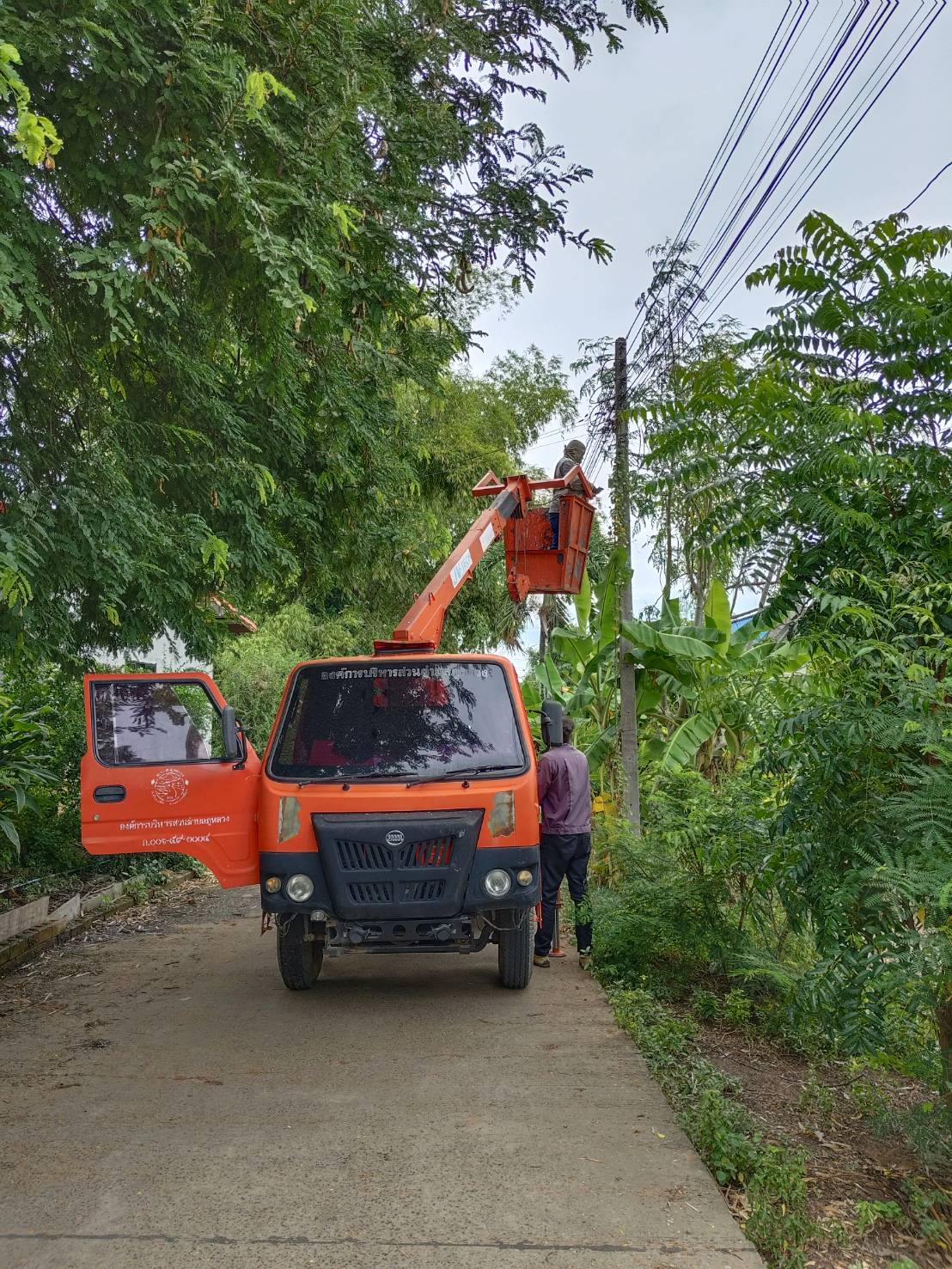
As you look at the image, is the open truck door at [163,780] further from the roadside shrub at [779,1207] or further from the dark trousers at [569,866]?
the roadside shrub at [779,1207]

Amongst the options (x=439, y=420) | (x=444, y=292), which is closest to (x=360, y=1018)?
(x=444, y=292)

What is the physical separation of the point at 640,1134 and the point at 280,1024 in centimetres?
271

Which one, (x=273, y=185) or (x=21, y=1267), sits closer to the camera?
(x=21, y=1267)

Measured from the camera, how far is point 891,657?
14.2 feet

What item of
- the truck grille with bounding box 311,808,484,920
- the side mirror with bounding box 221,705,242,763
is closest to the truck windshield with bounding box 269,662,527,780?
the side mirror with bounding box 221,705,242,763

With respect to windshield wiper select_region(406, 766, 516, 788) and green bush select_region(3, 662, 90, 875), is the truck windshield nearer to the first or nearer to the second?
windshield wiper select_region(406, 766, 516, 788)

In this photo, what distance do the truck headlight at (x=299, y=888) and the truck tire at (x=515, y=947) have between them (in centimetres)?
129

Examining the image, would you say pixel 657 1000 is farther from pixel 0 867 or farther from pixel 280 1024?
pixel 0 867

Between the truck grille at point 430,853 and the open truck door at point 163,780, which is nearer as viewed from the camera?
the truck grille at point 430,853

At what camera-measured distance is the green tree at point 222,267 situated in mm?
5434

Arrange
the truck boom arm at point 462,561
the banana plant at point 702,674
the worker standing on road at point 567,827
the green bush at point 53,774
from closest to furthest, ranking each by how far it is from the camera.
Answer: the truck boom arm at point 462,561, the worker standing on road at point 567,827, the green bush at point 53,774, the banana plant at point 702,674

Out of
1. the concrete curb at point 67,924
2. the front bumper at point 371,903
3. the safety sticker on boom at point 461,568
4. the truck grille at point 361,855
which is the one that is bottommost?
the concrete curb at point 67,924

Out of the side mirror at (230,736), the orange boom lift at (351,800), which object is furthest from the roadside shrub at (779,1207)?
the side mirror at (230,736)

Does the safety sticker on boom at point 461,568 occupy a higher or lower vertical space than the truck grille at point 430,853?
higher
